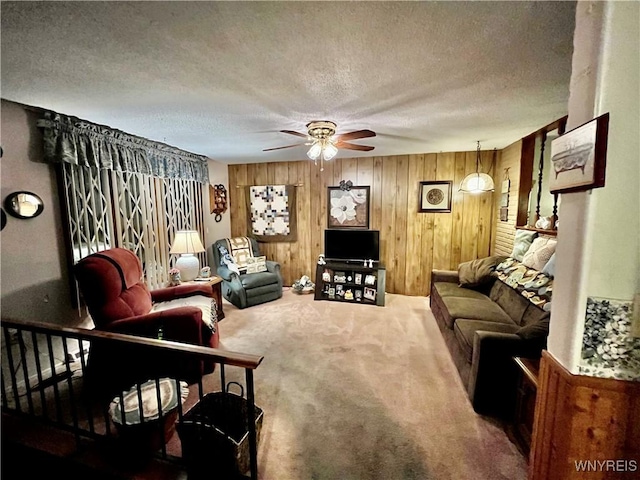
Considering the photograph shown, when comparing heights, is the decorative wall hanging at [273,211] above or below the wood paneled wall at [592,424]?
above

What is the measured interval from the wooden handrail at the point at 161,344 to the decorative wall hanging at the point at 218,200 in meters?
3.11

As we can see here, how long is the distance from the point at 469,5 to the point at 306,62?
781 mm

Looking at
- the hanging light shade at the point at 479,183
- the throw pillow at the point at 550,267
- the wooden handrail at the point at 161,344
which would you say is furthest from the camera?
the hanging light shade at the point at 479,183

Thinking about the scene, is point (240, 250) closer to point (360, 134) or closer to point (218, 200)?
point (218, 200)

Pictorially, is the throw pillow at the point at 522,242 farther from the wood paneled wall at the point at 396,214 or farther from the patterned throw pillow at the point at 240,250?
the patterned throw pillow at the point at 240,250

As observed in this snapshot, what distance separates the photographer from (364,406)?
198 cm

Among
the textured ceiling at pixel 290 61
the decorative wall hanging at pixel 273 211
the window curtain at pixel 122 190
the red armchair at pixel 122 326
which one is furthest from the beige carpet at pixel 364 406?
the textured ceiling at pixel 290 61

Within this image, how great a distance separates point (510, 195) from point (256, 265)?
3.69 meters

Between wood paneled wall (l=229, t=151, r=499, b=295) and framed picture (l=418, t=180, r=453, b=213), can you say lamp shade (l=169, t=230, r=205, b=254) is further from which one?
framed picture (l=418, t=180, r=453, b=213)

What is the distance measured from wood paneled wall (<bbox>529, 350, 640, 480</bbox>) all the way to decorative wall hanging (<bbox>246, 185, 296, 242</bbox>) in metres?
4.04

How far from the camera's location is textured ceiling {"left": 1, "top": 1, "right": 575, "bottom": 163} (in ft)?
3.64

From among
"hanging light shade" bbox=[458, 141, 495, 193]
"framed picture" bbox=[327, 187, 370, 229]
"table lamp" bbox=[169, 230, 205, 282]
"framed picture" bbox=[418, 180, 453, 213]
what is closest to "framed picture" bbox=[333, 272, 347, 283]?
"framed picture" bbox=[327, 187, 370, 229]

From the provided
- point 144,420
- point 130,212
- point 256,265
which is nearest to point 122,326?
point 144,420

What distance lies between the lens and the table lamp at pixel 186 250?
3178 mm
